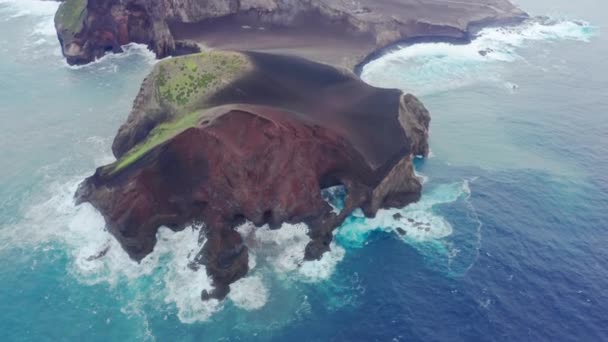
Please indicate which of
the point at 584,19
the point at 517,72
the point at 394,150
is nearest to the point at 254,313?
the point at 394,150

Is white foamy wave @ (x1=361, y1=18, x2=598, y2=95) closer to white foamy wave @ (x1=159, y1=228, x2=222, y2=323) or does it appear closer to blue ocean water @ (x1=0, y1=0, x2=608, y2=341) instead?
blue ocean water @ (x1=0, y1=0, x2=608, y2=341)

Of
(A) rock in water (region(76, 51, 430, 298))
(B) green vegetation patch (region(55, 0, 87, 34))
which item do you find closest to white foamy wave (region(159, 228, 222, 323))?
(A) rock in water (region(76, 51, 430, 298))

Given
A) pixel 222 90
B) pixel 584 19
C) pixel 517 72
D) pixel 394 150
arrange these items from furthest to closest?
pixel 584 19 < pixel 517 72 < pixel 222 90 < pixel 394 150

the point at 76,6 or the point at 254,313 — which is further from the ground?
the point at 76,6

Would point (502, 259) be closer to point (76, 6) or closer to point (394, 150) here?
point (394, 150)

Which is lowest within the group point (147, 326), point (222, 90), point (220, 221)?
point (147, 326)

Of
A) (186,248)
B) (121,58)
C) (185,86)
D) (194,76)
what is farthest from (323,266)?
(121,58)

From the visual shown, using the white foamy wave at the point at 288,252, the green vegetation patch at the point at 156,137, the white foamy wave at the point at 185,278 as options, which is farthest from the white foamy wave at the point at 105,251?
the green vegetation patch at the point at 156,137
